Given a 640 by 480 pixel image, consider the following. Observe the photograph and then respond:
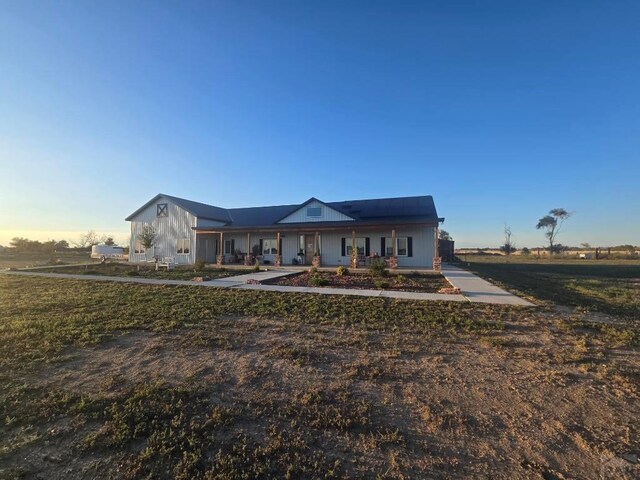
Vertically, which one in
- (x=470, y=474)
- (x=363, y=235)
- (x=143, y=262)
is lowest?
(x=470, y=474)

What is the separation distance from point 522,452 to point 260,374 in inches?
121

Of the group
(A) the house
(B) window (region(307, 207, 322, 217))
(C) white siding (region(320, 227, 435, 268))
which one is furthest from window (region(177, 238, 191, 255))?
(C) white siding (region(320, 227, 435, 268))

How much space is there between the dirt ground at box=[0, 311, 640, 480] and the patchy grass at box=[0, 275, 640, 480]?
0.02 m

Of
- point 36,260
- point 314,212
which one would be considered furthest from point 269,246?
point 36,260

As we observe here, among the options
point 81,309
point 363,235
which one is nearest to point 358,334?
point 81,309

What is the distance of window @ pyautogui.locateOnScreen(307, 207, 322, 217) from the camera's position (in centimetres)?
2261

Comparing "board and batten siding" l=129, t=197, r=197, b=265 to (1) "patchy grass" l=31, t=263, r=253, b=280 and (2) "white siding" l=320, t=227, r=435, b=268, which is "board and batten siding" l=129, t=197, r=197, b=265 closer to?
(1) "patchy grass" l=31, t=263, r=253, b=280

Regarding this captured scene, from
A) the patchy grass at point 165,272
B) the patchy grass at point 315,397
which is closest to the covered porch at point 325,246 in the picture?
the patchy grass at point 165,272

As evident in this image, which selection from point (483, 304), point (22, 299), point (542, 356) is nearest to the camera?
point (542, 356)

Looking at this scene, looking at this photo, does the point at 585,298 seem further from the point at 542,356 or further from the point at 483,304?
the point at 542,356

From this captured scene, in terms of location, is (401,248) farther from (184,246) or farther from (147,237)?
(147,237)

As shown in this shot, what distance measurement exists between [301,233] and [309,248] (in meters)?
1.24

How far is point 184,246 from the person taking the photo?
24969mm

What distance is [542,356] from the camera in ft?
16.3
